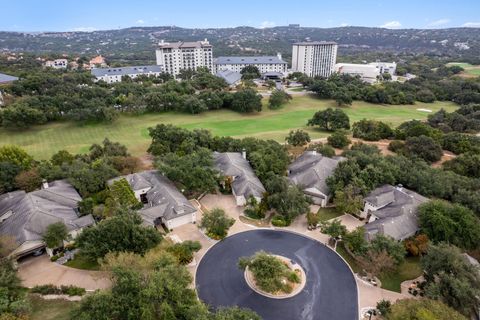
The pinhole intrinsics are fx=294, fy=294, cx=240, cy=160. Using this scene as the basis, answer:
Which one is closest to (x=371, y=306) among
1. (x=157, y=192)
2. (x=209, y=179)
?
(x=209, y=179)

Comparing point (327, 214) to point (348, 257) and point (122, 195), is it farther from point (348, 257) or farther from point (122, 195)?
point (122, 195)

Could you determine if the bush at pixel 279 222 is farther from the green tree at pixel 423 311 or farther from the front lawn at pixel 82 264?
the front lawn at pixel 82 264

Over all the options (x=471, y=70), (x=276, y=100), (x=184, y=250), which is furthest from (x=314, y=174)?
(x=471, y=70)

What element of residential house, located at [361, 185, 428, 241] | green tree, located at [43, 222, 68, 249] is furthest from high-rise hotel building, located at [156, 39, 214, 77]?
residential house, located at [361, 185, 428, 241]

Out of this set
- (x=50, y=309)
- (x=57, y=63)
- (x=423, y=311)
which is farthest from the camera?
(x=57, y=63)

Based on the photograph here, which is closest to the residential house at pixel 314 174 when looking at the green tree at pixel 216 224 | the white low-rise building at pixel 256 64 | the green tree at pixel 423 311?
the green tree at pixel 216 224

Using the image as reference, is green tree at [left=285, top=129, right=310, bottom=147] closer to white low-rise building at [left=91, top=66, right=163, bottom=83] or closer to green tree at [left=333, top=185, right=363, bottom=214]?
green tree at [left=333, top=185, right=363, bottom=214]
